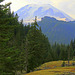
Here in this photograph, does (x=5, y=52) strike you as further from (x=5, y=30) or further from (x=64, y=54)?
(x=64, y=54)

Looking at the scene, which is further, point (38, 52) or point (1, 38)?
point (38, 52)

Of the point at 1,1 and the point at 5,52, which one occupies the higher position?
the point at 1,1

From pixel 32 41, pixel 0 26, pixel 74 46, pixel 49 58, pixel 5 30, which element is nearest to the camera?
pixel 0 26

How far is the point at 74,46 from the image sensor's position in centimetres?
12294

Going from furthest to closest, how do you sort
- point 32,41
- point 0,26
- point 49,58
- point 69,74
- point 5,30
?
1. point 49,58
2. point 32,41
3. point 69,74
4. point 5,30
5. point 0,26

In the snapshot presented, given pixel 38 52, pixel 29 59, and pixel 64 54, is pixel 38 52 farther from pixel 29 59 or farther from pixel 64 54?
pixel 64 54

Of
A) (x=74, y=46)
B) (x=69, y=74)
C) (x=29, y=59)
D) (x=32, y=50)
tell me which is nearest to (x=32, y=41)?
(x=32, y=50)

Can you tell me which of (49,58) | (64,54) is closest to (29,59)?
(49,58)

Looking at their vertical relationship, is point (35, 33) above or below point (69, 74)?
above

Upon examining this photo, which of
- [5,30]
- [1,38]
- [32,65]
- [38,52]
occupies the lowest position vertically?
[32,65]

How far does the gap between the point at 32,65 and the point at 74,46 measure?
298 ft

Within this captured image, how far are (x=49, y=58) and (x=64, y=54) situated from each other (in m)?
15.4

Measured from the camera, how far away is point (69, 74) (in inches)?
1159

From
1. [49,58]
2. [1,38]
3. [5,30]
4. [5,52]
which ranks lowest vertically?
[49,58]
